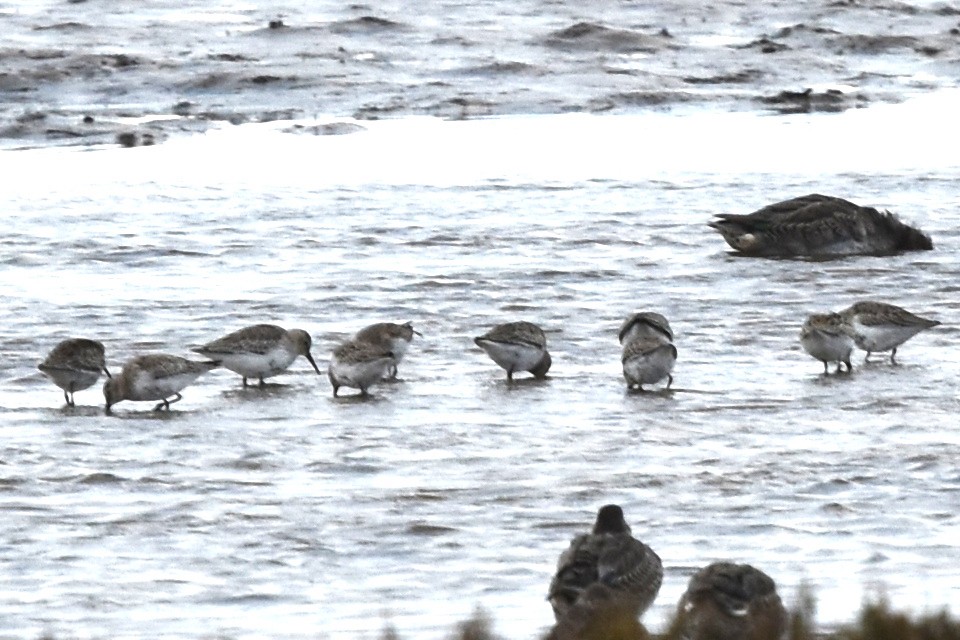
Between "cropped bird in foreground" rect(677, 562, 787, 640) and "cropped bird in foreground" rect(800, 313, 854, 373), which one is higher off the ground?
"cropped bird in foreground" rect(677, 562, 787, 640)

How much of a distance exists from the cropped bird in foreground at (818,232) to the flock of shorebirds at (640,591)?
987 cm

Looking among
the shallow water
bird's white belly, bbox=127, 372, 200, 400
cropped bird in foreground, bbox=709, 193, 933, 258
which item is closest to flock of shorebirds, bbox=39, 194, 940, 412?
bird's white belly, bbox=127, 372, 200, 400

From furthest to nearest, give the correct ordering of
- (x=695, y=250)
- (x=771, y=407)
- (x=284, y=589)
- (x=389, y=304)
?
(x=695, y=250), (x=389, y=304), (x=771, y=407), (x=284, y=589)

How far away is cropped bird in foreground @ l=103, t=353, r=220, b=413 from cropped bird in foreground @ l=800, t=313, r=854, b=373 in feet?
11.7

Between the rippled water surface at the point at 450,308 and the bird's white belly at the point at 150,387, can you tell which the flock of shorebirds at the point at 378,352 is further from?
the rippled water surface at the point at 450,308

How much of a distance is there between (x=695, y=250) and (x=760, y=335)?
3.53m

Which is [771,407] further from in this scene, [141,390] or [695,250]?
[695,250]

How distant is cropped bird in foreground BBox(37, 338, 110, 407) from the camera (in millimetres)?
13078

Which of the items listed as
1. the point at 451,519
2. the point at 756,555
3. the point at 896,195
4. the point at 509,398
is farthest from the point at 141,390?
the point at 896,195

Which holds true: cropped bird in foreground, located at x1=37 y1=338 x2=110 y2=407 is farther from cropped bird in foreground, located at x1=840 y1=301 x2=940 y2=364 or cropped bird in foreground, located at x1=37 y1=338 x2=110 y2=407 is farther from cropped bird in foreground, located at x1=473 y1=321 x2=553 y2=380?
cropped bird in foreground, located at x1=840 y1=301 x2=940 y2=364

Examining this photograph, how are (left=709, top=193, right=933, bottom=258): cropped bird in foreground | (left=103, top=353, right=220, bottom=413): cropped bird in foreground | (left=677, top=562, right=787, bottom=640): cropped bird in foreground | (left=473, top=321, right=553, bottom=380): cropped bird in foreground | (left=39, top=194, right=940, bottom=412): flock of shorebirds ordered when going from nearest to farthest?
(left=677, top=562, right=787, bottom=640): cropped bird in foreground
(left=103, top=353, right=220, bottom=413): cropped bird in foreground
(left=39, top=194, right=940, bottom=412): flock of shorebirds
(left=473, top=321, right=553, bottom=380): cropped bird in foreground
(left=709, top=193, right=933, bottom=258): cropped bird in foreground

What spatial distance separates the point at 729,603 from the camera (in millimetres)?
7852

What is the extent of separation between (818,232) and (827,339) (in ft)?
16.4

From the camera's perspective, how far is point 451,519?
1041 cm
